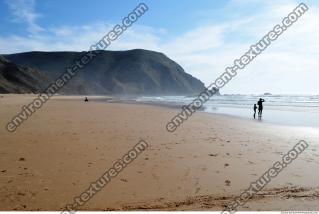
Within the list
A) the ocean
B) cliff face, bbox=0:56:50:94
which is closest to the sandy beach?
the ocean

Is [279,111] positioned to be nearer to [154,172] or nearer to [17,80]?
[154,172]

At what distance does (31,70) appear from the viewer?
383 feet

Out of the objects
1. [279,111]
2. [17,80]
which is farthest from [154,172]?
[17,80]

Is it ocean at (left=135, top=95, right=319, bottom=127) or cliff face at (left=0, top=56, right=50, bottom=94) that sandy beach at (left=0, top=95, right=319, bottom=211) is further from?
cliff face at (left=0, top=56, right=50, bottom=94)

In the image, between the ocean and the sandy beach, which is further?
the ocean

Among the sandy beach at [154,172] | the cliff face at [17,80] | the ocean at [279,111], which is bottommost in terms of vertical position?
the sandy beach at [154,172]

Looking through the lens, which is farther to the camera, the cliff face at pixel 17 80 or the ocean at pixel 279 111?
the cliff face at pixel 17 80

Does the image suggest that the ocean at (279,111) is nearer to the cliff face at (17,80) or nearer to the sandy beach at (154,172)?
the sandy beach at (154,172)

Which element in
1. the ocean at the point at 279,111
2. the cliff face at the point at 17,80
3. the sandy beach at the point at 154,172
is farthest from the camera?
the cliff face at the point at 17,80

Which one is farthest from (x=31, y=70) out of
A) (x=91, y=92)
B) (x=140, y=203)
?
(x=140, y=203)

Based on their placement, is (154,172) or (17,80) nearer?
(154,172)

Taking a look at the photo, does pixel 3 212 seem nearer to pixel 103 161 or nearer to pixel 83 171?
pixel 83 171

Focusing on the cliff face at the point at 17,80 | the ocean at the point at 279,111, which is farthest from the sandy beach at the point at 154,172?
the cliff face at the point at 17,80

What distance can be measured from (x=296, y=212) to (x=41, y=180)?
4.36 meters
